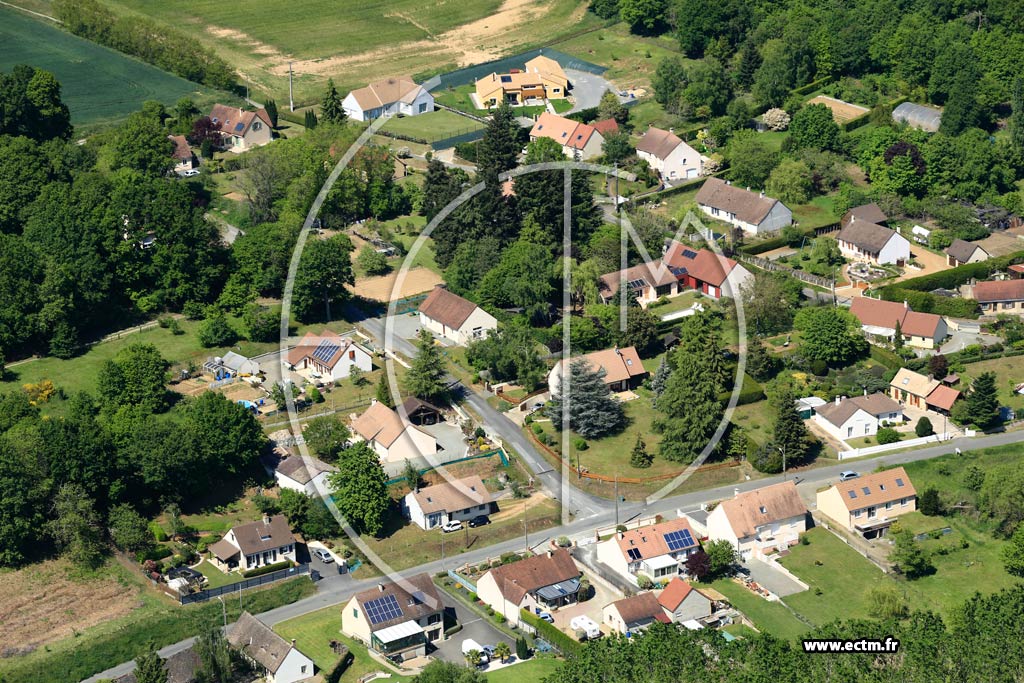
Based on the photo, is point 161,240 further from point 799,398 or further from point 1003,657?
point 1003,657

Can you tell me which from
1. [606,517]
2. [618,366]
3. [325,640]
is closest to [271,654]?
[325,640]

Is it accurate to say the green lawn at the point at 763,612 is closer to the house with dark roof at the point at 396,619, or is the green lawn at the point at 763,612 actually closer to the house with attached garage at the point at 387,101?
the house with dark roof at the point at 396,619

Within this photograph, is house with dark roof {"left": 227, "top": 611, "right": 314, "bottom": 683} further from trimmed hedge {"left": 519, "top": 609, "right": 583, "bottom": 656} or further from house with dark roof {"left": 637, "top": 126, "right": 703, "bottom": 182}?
house with dark roof {"left": 637, "top": 126, "right": 703, "bottom": 182}

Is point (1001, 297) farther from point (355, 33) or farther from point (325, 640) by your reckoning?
point (355, 33)

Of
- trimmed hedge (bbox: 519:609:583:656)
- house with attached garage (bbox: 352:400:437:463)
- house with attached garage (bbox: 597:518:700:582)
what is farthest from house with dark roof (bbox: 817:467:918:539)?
house with attached garage (bbox: 352:400:437:463)

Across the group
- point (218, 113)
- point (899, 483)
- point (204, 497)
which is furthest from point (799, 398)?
point (218, 113)
